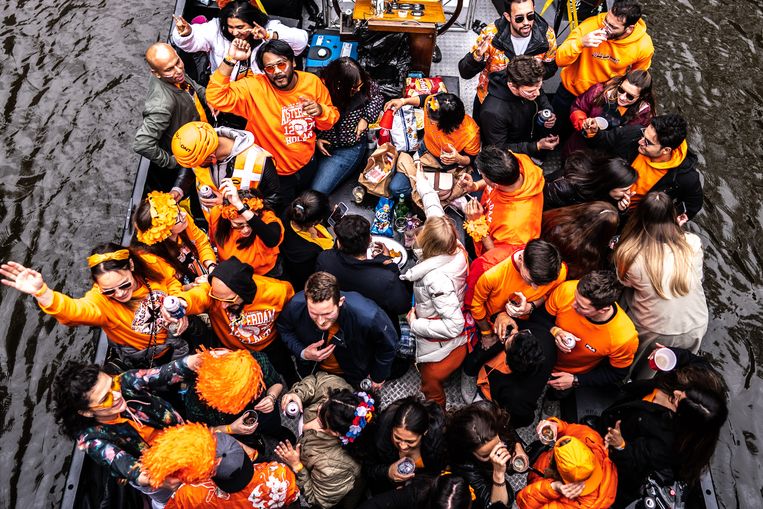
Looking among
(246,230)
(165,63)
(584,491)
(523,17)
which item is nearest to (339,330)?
(246,230)

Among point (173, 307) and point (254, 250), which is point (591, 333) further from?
point (173, 307)

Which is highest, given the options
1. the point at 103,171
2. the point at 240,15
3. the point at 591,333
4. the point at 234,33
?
the point at 240,15

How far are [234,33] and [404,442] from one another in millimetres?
3758

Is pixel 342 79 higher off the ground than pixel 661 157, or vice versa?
pixel 342 79

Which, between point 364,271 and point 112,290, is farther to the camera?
point 364,271

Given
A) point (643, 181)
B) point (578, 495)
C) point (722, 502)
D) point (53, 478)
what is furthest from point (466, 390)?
point (53, 478)

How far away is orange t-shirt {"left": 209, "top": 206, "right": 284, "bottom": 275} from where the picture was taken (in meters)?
4.21

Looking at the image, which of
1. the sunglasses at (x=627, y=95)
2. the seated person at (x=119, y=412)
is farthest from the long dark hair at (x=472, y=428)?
the sunglasses at (x=627, y=95)

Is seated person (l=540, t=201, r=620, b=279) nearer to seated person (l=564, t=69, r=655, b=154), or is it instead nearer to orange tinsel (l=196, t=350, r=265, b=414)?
seated person (l=564, t=69, r=655, b=154)

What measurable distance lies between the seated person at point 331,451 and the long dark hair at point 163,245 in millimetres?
1342

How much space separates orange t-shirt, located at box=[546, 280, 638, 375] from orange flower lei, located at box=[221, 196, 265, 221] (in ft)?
6.88

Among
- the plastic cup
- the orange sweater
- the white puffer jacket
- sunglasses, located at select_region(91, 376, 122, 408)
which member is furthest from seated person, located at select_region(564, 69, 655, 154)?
sunglasses, located at select_region(91, 376, 122, 408)

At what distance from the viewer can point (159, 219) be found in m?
3.93

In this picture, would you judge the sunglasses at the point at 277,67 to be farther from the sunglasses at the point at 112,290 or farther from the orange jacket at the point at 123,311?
the sunglasses at the point at 112,290
